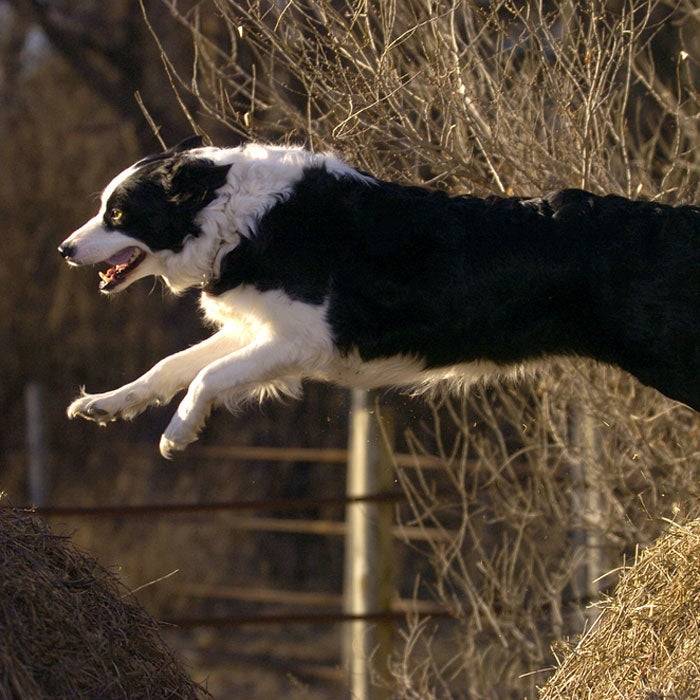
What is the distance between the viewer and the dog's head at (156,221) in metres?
5.15

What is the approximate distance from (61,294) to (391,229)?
1040 cm

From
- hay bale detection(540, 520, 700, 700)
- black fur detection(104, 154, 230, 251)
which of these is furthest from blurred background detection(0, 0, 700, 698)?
hay bale detection(540, 520, 700, 700)

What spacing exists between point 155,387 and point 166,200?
831mm

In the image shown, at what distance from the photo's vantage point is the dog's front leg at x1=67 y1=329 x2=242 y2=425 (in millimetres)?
5125

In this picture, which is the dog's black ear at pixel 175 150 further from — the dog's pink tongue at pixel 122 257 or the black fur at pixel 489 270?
the black fur at pixel 489 270

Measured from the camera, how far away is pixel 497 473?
658 centimetres

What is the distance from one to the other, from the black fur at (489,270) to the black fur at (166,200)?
10.8 inches

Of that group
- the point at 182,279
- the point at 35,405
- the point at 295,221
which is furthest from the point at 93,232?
the point at 35,405

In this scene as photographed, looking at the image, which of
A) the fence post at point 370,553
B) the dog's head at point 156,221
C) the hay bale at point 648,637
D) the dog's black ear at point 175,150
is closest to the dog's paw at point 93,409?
the dog's head at point 156,221

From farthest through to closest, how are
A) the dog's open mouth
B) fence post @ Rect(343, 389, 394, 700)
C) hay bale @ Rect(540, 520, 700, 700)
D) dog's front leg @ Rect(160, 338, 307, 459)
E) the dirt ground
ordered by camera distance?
the dirt ground → fence post @ Rect(343, 389, 394, 700) → the dog's open mouth → dog's front leg @ Rect(160, 338, 307, 459) → hay bale @ Rect(540, 520, 700, 700)

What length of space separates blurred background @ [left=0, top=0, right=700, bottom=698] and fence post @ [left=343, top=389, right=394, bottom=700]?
212 millimetres

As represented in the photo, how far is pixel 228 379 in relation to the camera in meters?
4.91

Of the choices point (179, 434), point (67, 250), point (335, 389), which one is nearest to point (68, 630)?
point (179, 434)

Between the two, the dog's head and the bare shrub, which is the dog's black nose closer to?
the dog's head
